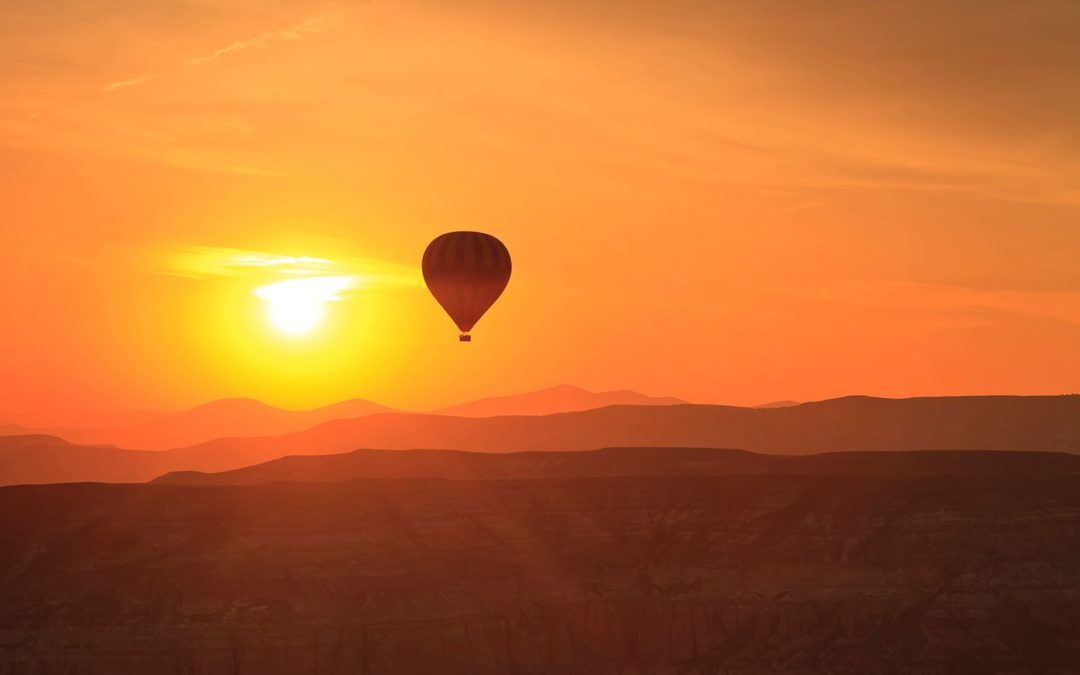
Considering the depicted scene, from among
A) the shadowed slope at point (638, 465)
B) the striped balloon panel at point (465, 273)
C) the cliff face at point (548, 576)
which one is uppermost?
the striped balloon panel at point (465, 273)

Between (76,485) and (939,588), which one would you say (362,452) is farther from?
(939,588)

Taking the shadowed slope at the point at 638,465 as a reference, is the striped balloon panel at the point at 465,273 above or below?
above

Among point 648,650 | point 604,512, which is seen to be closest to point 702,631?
point 648,650

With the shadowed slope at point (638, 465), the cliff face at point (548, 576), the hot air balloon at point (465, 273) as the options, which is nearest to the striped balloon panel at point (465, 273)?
the hot air balloon at point (465, 273)

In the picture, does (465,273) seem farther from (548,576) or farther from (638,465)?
(638,465)

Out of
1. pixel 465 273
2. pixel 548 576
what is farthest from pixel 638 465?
pixel 465 273

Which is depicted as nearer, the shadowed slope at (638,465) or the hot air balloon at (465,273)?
the hot air balloon at (465,273)

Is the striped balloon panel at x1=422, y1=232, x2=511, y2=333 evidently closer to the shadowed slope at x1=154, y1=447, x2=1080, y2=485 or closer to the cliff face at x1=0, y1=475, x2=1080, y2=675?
the cliff face at x1=0, y1=475, x2=1080, y2=675

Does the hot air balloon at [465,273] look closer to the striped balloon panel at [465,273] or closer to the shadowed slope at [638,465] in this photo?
the striped balloon panel at [465,273]
